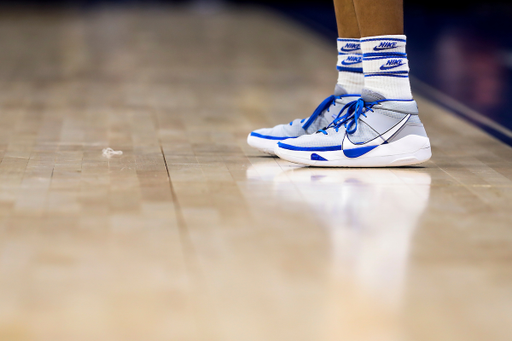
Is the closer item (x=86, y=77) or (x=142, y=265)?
(x=142, y=265)

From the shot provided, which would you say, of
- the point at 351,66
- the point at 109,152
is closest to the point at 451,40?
the point at 351,66

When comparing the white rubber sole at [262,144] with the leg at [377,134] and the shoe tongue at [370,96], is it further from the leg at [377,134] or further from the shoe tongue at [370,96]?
the shoe tongue at [370,96]

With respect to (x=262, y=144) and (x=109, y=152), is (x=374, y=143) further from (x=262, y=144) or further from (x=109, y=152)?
(x=109, y=152)

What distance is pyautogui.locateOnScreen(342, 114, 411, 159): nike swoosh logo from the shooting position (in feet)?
4.67

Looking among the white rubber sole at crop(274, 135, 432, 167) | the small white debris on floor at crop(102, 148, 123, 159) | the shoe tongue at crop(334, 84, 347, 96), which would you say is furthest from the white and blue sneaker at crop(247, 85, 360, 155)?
the small white debris on floor at crop(102, 148, 123, 159)

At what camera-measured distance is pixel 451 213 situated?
1.15 m

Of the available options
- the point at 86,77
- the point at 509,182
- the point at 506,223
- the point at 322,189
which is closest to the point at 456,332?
the point at 506,223

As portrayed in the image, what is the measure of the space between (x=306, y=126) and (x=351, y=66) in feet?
0.58

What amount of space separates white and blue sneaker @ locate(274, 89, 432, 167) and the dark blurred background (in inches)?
18.3

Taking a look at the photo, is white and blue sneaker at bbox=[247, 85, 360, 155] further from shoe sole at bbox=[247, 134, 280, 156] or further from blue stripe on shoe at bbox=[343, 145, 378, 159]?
blue stripe on shoe at bbox=[343, 145, 378, 159]

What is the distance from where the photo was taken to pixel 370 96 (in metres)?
1.44

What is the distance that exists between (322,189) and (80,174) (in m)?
0.48

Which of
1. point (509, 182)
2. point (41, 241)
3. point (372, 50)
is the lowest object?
point (509, 182)

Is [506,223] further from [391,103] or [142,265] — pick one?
[142,265]
